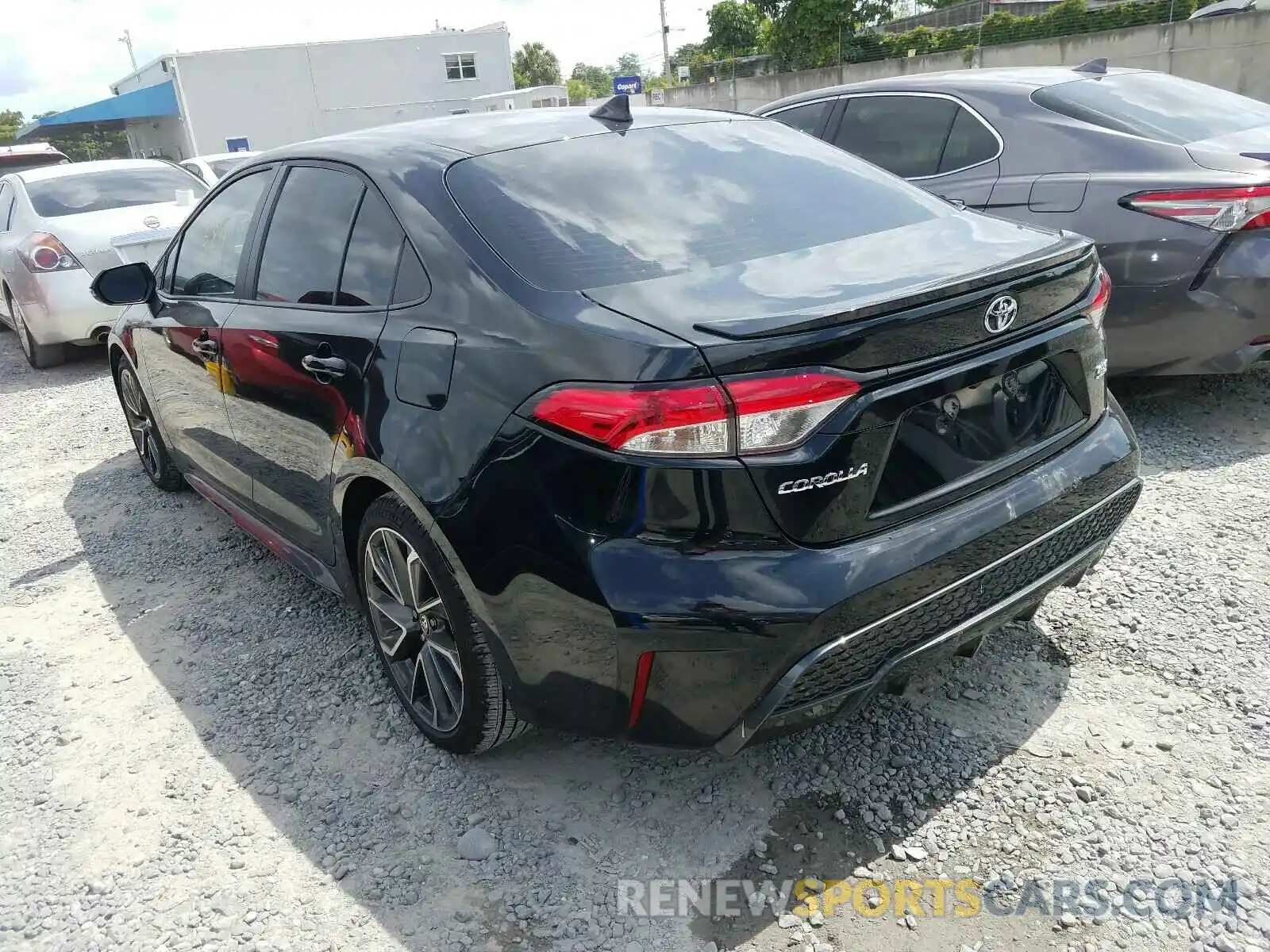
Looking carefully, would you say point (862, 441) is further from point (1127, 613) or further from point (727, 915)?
point (1127, 613)

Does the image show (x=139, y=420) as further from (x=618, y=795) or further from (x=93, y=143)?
(x=93, y=143)

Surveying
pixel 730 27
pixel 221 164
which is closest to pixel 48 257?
pixel 221 164

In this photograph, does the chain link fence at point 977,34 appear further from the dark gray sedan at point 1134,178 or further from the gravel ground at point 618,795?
the gravel ground at point 618,795

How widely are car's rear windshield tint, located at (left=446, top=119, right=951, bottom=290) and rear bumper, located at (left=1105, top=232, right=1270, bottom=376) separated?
69.7 inches

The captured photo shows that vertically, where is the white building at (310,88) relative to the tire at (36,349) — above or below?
above

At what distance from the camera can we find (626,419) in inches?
75.2

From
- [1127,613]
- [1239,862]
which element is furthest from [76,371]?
[1239,862]

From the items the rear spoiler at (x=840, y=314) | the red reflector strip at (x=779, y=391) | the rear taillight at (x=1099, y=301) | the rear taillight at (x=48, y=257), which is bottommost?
the rear taillight at (x=48, y=257)

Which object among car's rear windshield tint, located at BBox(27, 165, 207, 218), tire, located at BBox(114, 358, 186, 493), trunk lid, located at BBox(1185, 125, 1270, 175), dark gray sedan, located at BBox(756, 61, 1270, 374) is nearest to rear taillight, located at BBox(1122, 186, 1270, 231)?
dark gray sedan, located at BBox(756, 61, 1270, 374)

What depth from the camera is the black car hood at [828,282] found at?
6.44 feet

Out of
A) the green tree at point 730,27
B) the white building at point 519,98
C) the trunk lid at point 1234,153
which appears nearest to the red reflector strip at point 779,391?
the trunk lid at point 1234,153

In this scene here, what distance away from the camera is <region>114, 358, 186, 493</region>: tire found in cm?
480

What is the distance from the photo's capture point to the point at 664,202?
2.56 metres

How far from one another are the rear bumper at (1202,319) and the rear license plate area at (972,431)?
2.11 m
